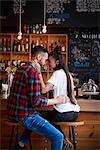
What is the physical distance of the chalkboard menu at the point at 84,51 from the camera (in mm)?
7820

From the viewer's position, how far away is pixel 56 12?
24.1ft

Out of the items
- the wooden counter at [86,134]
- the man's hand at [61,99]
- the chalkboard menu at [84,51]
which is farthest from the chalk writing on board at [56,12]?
the man's hand at [61,99]

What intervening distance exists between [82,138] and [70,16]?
354 cm

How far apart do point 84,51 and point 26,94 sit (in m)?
4.54

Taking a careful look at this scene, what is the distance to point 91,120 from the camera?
431cm

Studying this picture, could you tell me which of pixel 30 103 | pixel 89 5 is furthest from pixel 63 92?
pixel 89 5

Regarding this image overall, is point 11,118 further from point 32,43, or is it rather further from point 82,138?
point 32,43

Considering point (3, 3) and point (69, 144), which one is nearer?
point (69, 144)

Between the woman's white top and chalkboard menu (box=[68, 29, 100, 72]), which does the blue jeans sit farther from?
chalkboard menu (box=[68, 29, 100, 72])

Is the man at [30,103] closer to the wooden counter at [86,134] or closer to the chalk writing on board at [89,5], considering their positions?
the wooden counter at [86,134]

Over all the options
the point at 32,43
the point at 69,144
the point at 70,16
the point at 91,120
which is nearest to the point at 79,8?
the point at 70,16

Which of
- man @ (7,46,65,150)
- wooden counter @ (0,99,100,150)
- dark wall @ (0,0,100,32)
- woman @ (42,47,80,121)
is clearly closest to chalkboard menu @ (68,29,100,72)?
dark wall @ (0,0,100,32)

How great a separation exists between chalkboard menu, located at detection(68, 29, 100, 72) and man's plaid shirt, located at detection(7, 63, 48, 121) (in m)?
4.41

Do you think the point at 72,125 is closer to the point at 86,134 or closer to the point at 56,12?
the point at 86,134
